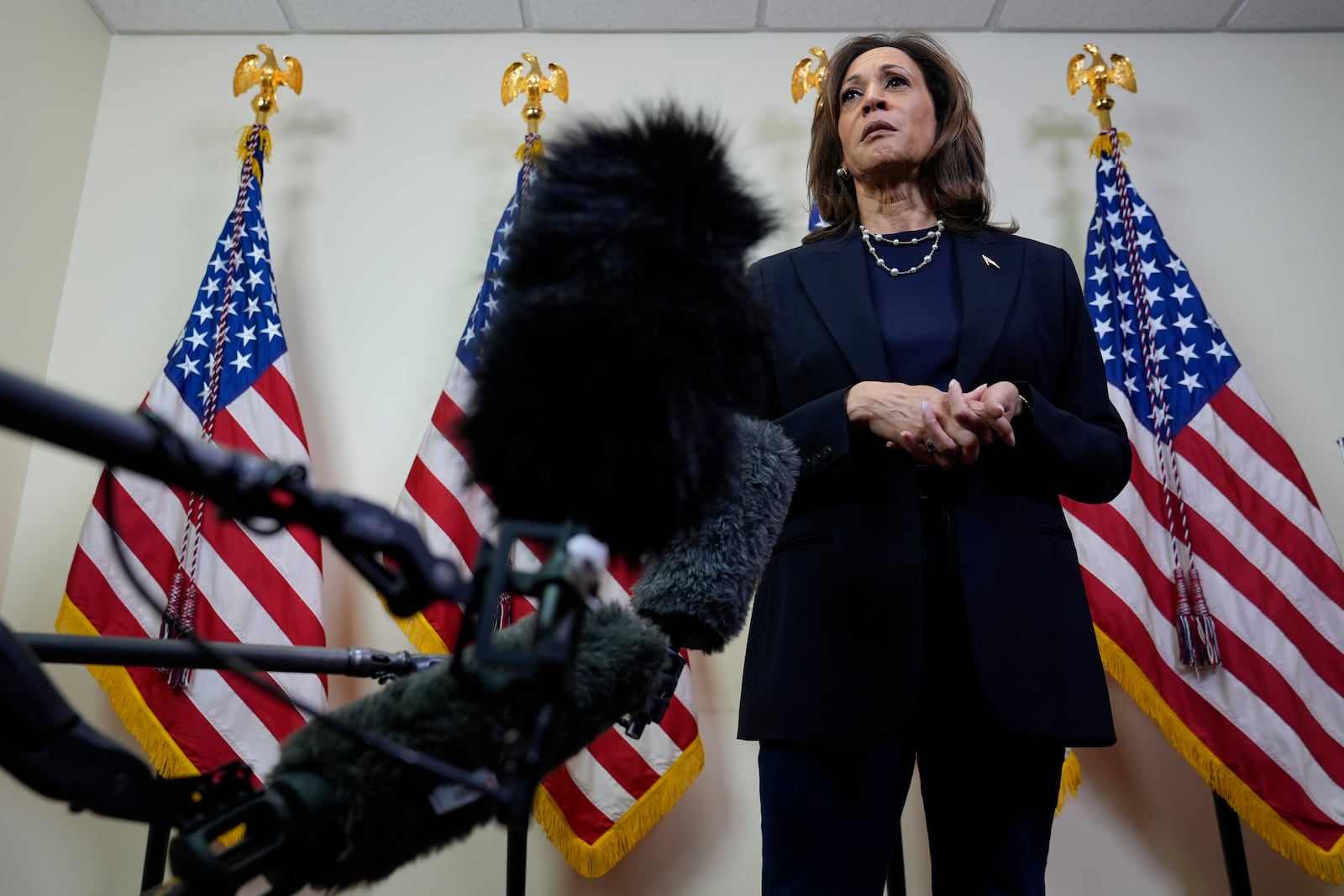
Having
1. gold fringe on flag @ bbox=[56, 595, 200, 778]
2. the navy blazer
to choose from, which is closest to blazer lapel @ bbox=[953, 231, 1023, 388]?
the navy blazer

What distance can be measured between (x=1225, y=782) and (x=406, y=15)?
8.40ft

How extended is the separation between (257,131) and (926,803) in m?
2.08

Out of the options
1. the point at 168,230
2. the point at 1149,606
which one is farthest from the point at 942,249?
the point at 168,230

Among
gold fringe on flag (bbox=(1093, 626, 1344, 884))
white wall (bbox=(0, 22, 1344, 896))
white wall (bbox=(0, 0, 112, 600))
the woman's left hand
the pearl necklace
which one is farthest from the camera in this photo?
white wall (bbox=(0, 0, 112, 600))

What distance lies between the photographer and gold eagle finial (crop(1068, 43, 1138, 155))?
2.27 metres

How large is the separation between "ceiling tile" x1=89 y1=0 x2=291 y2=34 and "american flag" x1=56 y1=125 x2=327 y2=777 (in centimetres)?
54

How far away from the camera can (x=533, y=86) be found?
2.32 metres

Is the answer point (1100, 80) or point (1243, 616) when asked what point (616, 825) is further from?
point (1100, 80)

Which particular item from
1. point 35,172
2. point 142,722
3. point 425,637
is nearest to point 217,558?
point 142,722

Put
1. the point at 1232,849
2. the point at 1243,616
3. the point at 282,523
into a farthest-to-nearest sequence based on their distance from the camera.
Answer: the point at 1243,616 < the point at 1232,849 < the point at 282,523

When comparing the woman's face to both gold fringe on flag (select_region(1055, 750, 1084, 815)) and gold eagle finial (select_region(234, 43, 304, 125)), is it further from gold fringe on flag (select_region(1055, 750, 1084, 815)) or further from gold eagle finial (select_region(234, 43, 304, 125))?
gold eagle finial (select_region(234, 43, 304, 125))

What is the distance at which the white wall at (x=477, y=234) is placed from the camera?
192cm

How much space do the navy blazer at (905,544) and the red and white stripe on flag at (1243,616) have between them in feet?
3.08

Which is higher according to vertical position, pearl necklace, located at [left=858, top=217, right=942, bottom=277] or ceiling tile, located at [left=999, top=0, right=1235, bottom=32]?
ceiling tile, located at [left=999, top=0, right=1235, bottom=32]
